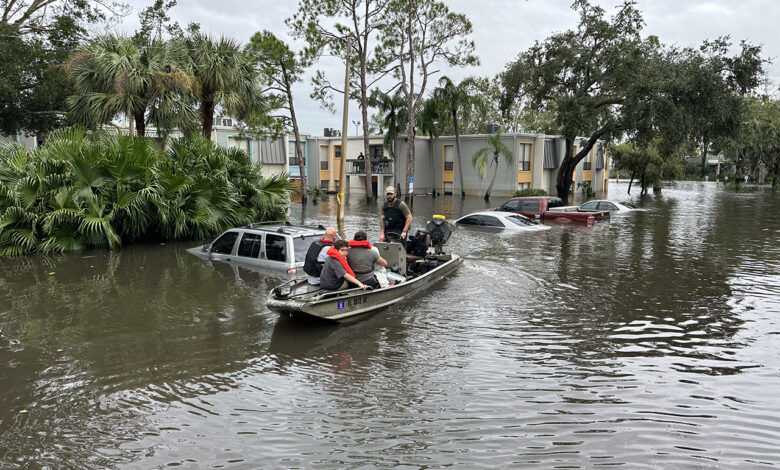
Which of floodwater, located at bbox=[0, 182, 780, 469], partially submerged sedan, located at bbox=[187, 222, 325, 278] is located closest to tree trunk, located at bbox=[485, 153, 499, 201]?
floodwater, located at bbox=[0, 182, 780, 469]

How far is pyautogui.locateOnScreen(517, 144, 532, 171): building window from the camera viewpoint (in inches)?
1844

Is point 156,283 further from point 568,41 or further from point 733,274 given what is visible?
point 568,41

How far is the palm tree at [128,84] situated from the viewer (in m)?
17.7

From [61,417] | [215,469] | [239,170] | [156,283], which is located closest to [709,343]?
[215,469]

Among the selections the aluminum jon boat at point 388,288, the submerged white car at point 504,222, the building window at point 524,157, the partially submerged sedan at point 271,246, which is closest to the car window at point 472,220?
the submerged white car at point 504,222

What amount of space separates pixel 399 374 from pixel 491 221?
1520 centimetres

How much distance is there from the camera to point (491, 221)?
21531mm

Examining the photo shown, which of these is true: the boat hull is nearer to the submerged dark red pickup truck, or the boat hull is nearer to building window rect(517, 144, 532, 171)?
the submerged dark red pickup truck

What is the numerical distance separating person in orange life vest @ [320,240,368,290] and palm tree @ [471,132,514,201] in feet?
A: 119

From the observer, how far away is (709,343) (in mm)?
8242

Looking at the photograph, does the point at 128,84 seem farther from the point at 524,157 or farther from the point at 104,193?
the point at 524,157

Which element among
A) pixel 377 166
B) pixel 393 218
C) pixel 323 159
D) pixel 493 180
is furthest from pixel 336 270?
pixel 323 159

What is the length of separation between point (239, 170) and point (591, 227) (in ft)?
47.0

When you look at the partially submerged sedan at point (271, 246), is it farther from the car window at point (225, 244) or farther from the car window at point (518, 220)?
the car window at point (518, 220)
